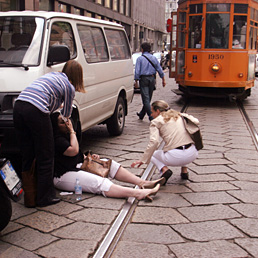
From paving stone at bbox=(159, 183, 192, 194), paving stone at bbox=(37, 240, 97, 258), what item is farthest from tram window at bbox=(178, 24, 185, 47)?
paving stone at bbox=(37, 240, 97, 258)

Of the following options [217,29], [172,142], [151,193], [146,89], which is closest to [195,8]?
[217,29]

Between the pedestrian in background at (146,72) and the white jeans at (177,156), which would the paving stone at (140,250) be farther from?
the pedestrian in background at (146,72)

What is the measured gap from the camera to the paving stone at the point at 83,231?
3.47 meters

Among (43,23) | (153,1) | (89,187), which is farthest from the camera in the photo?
(153,1)

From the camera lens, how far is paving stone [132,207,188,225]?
12.6 ft

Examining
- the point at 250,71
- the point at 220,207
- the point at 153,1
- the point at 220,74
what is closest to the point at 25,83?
the point at 220,207

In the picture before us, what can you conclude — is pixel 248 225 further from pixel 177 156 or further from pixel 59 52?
pixel 59 52

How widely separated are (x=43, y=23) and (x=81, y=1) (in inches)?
916

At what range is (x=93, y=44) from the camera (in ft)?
21.2

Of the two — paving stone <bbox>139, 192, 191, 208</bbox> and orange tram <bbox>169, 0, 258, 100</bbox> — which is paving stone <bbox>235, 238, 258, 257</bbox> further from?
orange tram <bbox>169, 0, 258, 100</bbox>

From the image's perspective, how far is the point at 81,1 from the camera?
90.2ft

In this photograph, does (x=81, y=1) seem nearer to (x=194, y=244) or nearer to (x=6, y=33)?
(x=6, y=33)

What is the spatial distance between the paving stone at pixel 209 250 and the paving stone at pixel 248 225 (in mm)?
306

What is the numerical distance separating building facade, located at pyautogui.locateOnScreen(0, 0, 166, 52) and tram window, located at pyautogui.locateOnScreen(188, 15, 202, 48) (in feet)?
29.1
